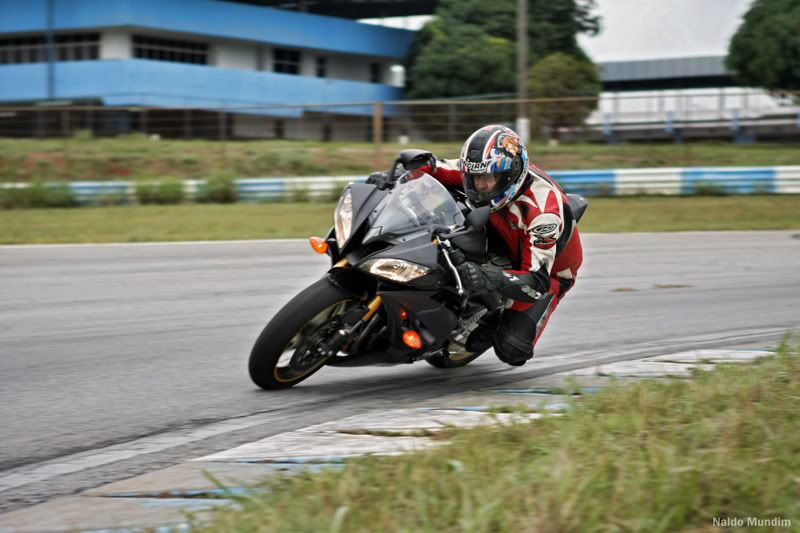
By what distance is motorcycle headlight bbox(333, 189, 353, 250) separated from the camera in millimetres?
4676

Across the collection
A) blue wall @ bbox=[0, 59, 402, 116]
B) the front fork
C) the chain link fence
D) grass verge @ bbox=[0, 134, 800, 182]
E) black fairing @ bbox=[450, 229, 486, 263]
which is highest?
blue wall @ bbox=[0, 59, 402, 116]

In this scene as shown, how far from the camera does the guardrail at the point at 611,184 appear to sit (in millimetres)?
18859

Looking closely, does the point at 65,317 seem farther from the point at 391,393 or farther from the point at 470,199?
the point at 470,199

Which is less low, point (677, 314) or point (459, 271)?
point (459, 271)

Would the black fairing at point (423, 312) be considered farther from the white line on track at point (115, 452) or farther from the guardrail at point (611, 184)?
the guardrail at point (611, 184)

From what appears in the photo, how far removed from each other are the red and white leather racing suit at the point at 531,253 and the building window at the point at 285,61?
45591 millimetres

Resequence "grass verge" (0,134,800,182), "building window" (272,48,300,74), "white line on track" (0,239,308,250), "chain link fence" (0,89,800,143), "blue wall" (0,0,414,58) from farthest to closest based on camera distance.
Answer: "building window" (272,48,300,74), "blue wall" (0,0,414,58), "chain link fence" (0,89,800,143), "grass verge" (0,134,800,182), "white line on track" (0,239,308,250)

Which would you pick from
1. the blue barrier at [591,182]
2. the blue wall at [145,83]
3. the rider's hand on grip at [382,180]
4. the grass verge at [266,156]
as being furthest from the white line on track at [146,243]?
the blue wall at [145,83]

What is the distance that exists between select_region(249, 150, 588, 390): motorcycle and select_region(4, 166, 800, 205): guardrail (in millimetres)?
13902

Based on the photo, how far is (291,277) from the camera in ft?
31.8

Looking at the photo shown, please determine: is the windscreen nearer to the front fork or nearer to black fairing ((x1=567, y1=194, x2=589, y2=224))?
the front fork

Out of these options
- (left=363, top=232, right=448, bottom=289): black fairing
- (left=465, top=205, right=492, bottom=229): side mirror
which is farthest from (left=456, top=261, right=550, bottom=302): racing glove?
(left=465, top=205, right=492, bottom=229): side mirror

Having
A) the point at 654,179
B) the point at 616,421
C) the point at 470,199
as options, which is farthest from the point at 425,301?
the point at 654,179

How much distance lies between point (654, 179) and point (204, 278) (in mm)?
12542
